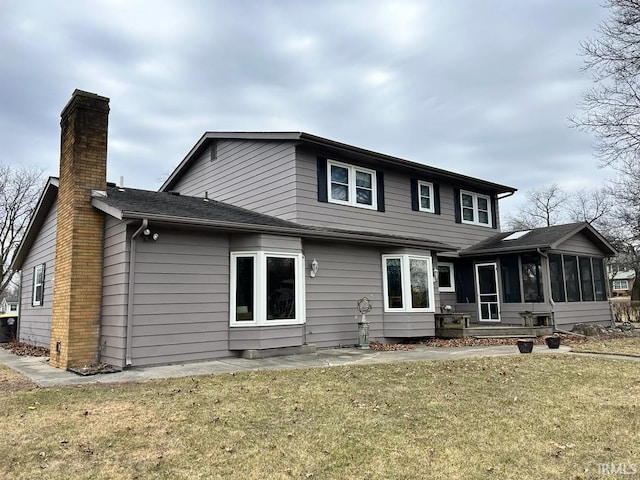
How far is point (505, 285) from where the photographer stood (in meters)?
14.9

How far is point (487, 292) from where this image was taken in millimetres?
15195

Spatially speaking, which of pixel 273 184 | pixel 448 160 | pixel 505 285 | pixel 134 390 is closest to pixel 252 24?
pixel 273 184

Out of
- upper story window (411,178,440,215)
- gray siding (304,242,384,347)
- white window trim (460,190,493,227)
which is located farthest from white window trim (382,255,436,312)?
white window trim (460,190,493,227)

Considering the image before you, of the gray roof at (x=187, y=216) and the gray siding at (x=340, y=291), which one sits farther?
the gray siding at (x=340, y=291)

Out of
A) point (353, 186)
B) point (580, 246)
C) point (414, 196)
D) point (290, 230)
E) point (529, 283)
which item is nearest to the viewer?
point (290, 230)

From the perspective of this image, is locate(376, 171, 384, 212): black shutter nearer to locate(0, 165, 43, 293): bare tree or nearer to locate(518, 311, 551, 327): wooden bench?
Result: locate(518, 311, 551, 327): wooden bench

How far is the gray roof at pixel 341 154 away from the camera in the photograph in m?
11.4

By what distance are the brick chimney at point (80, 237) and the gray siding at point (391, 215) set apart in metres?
4.59

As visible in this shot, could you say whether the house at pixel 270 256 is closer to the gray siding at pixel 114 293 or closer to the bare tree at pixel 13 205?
the gray siding at pixel 114 293

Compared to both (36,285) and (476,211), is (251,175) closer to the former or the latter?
(36,285)

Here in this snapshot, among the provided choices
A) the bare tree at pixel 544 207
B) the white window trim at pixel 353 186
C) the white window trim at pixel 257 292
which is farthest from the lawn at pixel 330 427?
the bare tree at pixel 544 207

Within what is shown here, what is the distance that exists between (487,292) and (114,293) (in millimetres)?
11774

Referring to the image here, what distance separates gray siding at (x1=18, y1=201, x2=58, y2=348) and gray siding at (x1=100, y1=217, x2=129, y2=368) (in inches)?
124

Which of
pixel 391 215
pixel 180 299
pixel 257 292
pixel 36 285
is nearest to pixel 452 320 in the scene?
pixel 391 215
